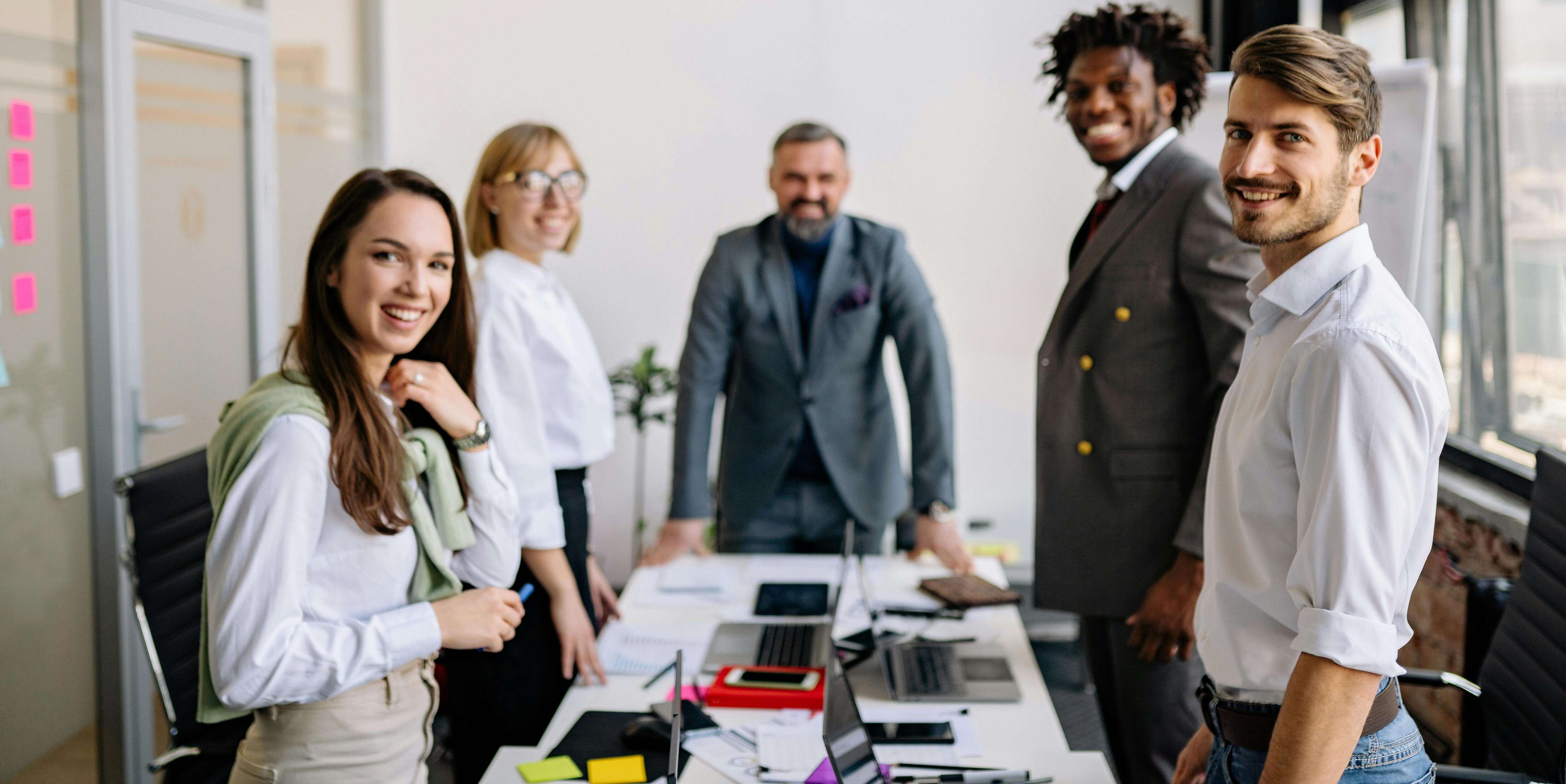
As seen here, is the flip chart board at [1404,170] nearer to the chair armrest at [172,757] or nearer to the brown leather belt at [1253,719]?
the brown leather belt at [1253,719]

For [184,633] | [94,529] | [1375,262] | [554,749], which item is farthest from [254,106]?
[1375,262]

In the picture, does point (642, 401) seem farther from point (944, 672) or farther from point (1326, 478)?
point (1326, 478)

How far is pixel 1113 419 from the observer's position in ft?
7.02

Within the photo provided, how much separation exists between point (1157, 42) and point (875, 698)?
4.60ft

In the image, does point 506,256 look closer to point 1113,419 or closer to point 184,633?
point 184,633

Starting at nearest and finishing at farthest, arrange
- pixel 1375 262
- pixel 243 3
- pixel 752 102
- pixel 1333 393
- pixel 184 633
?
pixel 1333 393 < pixel 1375 262 < pixel 184 633 < pixel 243 3 < pixel 752 102

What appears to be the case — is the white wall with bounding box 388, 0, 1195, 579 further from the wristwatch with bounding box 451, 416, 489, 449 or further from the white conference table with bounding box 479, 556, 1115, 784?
the wristwatch with bounding box 451, 416, 489, 449

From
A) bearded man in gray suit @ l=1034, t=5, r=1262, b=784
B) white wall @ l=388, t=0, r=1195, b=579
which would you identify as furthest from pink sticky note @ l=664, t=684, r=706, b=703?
white wall @ l=388, t=0, r=1195, b=579

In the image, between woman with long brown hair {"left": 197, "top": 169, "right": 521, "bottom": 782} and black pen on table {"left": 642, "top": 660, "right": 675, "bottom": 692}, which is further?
black pen on table {"left": 642, "top": 660, "right": 675, "bottom": 692}

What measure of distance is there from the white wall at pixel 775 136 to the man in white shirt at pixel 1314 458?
3010 millimetres

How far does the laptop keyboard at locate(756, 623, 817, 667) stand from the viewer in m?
2.07

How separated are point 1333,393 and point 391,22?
4.30 metres

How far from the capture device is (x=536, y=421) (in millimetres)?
2154

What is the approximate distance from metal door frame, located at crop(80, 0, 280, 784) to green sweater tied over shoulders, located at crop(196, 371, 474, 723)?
1.52 metres
